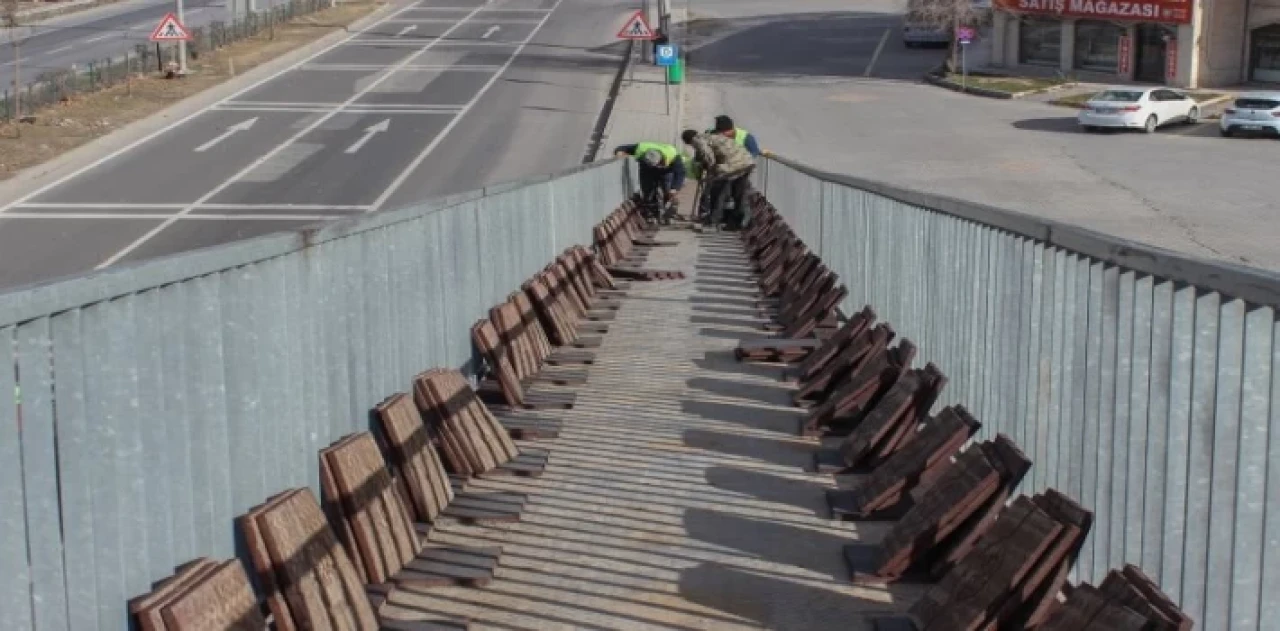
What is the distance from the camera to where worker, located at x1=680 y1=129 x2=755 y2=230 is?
24.5 meters

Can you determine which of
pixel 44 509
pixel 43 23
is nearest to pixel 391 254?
pixel 44 509

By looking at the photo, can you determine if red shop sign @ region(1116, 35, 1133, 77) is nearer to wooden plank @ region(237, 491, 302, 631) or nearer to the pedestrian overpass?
the pedestrian overpass

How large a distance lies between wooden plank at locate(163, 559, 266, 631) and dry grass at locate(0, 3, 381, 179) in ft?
106

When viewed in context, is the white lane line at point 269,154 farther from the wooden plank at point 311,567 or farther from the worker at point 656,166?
the wooden plank at point 311,567

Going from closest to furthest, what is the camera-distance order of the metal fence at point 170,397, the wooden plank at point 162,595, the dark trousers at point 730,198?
1. the metal fence at point 170,397
2. the wooden plank at point 162,595
3. the dark trousers at point 730,198

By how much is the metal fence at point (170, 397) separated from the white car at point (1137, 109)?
46249mm

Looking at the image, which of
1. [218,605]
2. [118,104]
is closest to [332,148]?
[118,104]

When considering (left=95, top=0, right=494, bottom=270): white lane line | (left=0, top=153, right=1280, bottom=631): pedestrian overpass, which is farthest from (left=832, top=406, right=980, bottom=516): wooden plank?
(left=95, top=0, right=494, bottom=270): white lane line

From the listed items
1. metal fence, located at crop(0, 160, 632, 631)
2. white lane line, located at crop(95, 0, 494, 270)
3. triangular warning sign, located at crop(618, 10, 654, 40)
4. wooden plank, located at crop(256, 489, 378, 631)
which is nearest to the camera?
metal fence, located at crop(0, 160, 632, 631)

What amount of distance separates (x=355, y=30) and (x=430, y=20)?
5.29 meters

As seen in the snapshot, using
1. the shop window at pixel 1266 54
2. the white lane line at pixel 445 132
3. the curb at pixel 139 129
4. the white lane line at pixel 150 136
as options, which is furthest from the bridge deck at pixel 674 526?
the shop window at pixel 1266 54

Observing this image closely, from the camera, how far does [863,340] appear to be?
10.4 meters

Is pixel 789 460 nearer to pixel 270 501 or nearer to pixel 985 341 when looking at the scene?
pixel 985 341

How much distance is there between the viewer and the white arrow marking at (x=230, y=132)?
4147cm
